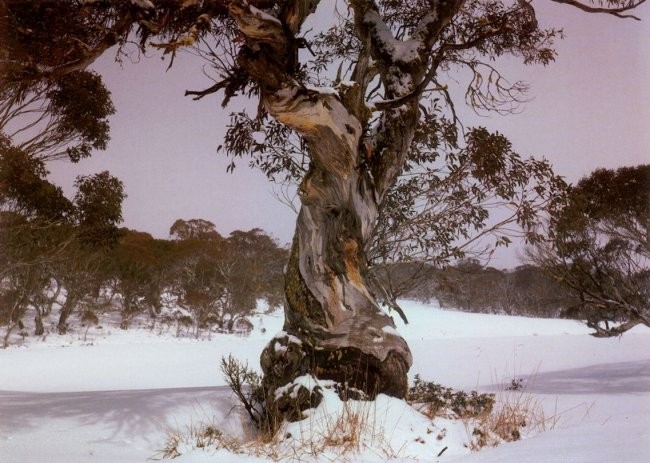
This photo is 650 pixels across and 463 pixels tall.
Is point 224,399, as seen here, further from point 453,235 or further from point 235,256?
point 235,256

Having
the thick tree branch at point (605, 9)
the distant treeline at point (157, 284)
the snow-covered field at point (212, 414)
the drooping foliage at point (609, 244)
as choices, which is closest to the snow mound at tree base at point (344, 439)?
the snow-covered field at point (212, 414)

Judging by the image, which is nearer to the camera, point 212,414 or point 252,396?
point 212,414

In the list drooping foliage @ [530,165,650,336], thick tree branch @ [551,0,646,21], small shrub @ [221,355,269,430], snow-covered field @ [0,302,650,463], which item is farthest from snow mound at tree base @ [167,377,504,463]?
drooping foliage @ [530,165,650,336]

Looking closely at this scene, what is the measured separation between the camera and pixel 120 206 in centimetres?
902

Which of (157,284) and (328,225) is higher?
(328,225)

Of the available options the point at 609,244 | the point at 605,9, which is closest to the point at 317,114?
the point at 605,9

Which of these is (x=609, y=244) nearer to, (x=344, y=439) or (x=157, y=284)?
(x=344, y=439)

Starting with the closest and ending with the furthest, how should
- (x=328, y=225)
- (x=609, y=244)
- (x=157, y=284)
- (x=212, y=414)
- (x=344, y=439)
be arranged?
(x=344, y=439), (x=212, y=414), (x=328, y=225), (x=609, y=244), (x=157, y=284)

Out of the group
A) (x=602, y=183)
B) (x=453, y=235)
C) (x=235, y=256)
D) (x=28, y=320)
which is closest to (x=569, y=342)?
(x=602, y=183)

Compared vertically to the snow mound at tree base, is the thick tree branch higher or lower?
higher

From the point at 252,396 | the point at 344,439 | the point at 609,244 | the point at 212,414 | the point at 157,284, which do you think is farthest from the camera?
the point at 157,284

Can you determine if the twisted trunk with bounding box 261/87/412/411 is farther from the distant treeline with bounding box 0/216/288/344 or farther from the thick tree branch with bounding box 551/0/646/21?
the distant treeline with bounding box 0/216/288/344

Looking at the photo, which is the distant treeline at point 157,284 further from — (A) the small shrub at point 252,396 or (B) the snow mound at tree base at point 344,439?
(B) the snow mound at tree base at point 344,439

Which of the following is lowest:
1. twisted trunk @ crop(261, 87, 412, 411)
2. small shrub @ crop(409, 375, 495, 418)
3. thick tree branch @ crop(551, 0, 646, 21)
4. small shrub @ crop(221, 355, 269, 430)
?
small shrub @ crop(409, 375, 495, 418)
